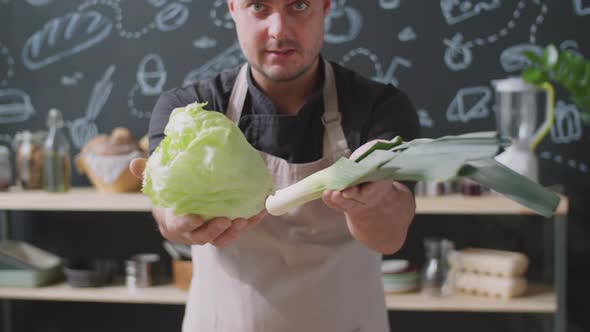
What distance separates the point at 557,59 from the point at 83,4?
7.56 feet

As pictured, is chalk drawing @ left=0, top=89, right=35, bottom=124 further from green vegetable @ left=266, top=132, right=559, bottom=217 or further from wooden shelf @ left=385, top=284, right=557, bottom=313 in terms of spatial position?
green vegetable @ left=266, top=132, right=559, bottom=217

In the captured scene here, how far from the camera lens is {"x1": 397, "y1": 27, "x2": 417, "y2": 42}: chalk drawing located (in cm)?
299

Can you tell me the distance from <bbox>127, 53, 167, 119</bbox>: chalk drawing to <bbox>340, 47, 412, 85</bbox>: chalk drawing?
93cm

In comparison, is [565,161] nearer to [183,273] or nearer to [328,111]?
[328,111]

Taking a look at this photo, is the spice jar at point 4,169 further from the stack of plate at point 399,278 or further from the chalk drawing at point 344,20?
the stack of plate at point 399,278

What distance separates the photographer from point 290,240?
171cm

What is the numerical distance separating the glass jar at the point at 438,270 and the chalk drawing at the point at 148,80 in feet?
5.07

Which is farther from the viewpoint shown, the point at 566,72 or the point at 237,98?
the point at 566,72

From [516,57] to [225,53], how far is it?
139cm

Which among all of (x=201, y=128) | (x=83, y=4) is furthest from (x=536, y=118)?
(x=83, y=4)

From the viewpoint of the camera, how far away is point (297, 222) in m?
1.72

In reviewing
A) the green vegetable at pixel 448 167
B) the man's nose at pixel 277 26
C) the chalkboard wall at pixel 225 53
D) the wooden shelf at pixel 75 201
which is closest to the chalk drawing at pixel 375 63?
the chalkboard wall at pixel 225 53

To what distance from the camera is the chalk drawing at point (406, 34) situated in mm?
2988

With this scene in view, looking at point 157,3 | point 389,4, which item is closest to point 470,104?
point 389,4
